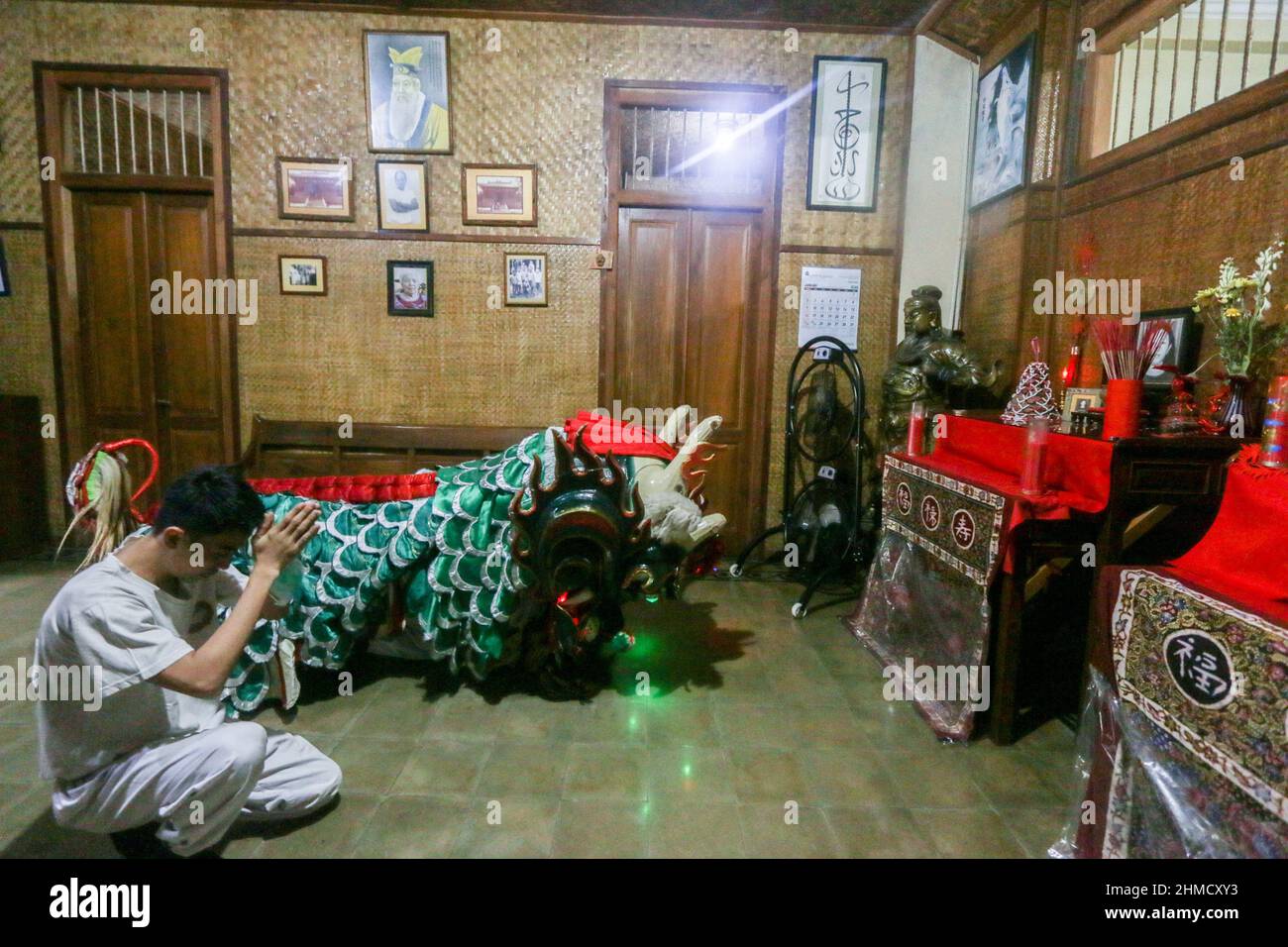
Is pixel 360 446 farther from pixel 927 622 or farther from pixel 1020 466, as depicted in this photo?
pixel 1020 466

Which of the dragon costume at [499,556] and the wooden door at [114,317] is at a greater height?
the wooden door at [114,317]

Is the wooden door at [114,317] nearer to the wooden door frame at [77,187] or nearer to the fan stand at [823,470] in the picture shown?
the wooden door frame at [77,187]

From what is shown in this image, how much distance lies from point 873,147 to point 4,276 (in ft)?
22.0

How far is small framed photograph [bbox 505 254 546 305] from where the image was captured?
203 inches

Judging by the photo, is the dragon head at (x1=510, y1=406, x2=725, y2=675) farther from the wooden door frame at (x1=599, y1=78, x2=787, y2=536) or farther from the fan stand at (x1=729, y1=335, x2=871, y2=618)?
the wooden door frame at (x1=599, y1=78, x2=787, y2=536)

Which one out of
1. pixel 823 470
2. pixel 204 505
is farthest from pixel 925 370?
pixel 204 505

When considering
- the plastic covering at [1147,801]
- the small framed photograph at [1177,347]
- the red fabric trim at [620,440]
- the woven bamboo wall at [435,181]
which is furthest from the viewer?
the woven bamboo wall at [435,181]

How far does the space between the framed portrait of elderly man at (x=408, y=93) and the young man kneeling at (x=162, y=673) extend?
4.08 m

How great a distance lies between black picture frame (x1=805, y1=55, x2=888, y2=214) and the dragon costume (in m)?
2.94

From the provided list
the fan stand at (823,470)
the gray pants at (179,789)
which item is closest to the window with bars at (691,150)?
the fan stand at (823,470)

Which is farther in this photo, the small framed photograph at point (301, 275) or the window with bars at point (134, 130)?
the small framed photograph at point (301, 275)

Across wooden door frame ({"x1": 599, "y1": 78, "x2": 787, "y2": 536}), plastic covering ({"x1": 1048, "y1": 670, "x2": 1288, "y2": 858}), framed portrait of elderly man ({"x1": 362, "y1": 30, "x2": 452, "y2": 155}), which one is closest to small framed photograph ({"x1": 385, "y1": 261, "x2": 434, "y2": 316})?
framed portrait of elderly man ({"x1": 362, "y1": 30, "x2": 452, "y2": 155})

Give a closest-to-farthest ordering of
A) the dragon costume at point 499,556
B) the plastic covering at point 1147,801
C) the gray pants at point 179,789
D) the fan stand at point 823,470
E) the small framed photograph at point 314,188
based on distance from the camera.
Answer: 1. the plastic covering at point 1147,801
2. the gray pants at point 179,789
3. the dragon costume at point 499,556
4. the fan stand at point 823,470
5. the small framed photograph at point 314,188

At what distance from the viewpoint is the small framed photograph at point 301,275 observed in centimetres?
510
